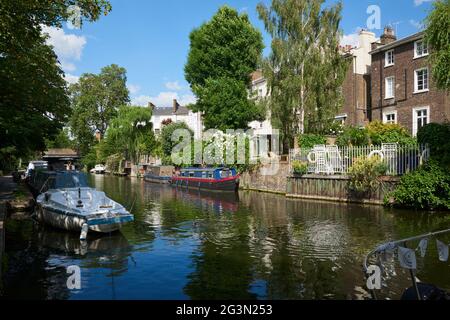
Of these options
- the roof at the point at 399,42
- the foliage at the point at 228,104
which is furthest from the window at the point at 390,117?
the foliage at the point at 228,104

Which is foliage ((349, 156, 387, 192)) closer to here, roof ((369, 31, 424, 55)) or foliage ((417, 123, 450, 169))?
foliage ((417, 123, 450, 169))

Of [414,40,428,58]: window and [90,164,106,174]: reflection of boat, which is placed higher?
[414,40,428,58]: window

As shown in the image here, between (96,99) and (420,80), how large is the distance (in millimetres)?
62465

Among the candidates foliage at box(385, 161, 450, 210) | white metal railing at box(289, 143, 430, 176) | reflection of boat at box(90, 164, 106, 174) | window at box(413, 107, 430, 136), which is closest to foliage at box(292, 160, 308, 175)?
white metal railing at box(289, 143, 430, 176)

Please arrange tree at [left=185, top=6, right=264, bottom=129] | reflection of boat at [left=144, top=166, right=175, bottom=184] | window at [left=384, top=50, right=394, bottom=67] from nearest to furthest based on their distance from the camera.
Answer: window at [left=384, top=50, right=394, bottom=67] → tree at [left=185, top=6, right=264, bottom=129] → reflection of boat at [left=144, top=166, right=175, bottom=184]

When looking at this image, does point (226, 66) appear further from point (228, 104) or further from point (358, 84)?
point (358, 84)

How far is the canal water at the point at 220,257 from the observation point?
877 cm

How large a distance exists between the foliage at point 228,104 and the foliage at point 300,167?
1118cm

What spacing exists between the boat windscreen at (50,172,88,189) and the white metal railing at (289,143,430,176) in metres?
14.4

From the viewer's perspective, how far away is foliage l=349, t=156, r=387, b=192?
21.9 metres

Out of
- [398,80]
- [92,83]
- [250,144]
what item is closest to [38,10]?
[250,144]

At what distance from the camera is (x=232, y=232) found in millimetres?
15383

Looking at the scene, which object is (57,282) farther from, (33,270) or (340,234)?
(340,234)

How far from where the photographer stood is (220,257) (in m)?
11.6
